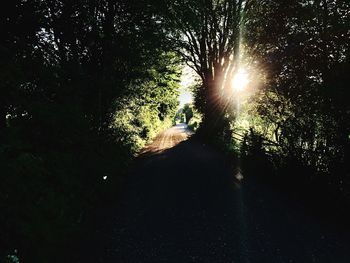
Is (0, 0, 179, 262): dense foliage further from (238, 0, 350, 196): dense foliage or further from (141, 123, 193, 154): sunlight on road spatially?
(141, 123, 193, 154): sunlight on road

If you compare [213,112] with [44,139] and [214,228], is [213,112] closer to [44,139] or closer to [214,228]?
[214,228]

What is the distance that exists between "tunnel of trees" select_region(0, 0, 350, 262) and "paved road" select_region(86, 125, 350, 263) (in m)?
0.90

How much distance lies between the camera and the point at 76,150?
237 inches

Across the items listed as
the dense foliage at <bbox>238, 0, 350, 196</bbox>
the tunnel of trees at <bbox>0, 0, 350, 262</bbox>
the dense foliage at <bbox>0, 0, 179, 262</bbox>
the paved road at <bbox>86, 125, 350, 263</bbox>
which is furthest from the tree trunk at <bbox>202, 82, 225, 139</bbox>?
the dense foliage at <bbox>0, 0, 179, 262</bbox>

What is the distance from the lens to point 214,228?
547 cm

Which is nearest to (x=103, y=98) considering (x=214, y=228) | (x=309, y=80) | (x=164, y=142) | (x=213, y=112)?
(x=214, y=228)

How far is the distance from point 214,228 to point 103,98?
25.3 feet

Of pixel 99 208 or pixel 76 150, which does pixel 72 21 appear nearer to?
pixel 76 150

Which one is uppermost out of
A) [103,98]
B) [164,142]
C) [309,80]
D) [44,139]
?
[309,80]

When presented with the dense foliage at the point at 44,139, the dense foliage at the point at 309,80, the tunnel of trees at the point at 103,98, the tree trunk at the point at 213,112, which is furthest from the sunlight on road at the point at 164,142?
the dense foliage at the point at 309,80

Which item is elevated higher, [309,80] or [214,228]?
[309,80]

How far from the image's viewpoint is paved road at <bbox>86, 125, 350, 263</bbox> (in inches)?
177

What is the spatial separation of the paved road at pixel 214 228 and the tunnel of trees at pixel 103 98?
0.90 meters

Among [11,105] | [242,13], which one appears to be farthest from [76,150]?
[242,13]
